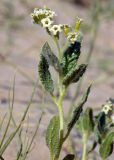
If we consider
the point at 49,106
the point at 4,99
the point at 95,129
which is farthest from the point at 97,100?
the point at 95,129

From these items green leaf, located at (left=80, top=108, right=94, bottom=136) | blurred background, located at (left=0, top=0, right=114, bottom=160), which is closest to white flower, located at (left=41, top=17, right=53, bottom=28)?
green leaf, located at (left=80, top=108, right=94, bottom=136)

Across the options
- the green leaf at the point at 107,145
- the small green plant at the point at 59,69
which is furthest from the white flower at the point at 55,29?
the green leaf at the point at 107,145

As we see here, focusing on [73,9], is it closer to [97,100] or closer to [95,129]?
→ [97,100]

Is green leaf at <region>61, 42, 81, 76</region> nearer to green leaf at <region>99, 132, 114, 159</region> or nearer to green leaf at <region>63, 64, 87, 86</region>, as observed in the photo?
green leaf at <region>63, 64, 87, 86</region>

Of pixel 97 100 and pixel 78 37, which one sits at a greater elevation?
pixel 97 100

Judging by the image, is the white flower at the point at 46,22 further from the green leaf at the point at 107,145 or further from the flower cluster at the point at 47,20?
the green leaf at the point at 107,145

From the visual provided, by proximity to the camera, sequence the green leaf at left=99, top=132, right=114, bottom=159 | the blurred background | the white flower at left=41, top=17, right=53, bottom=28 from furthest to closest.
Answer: the blurred background < the green leaf at left=99, top=132, right=114, bottom=159 < the white flower at left=41, top=17, right=53, bottom=28
